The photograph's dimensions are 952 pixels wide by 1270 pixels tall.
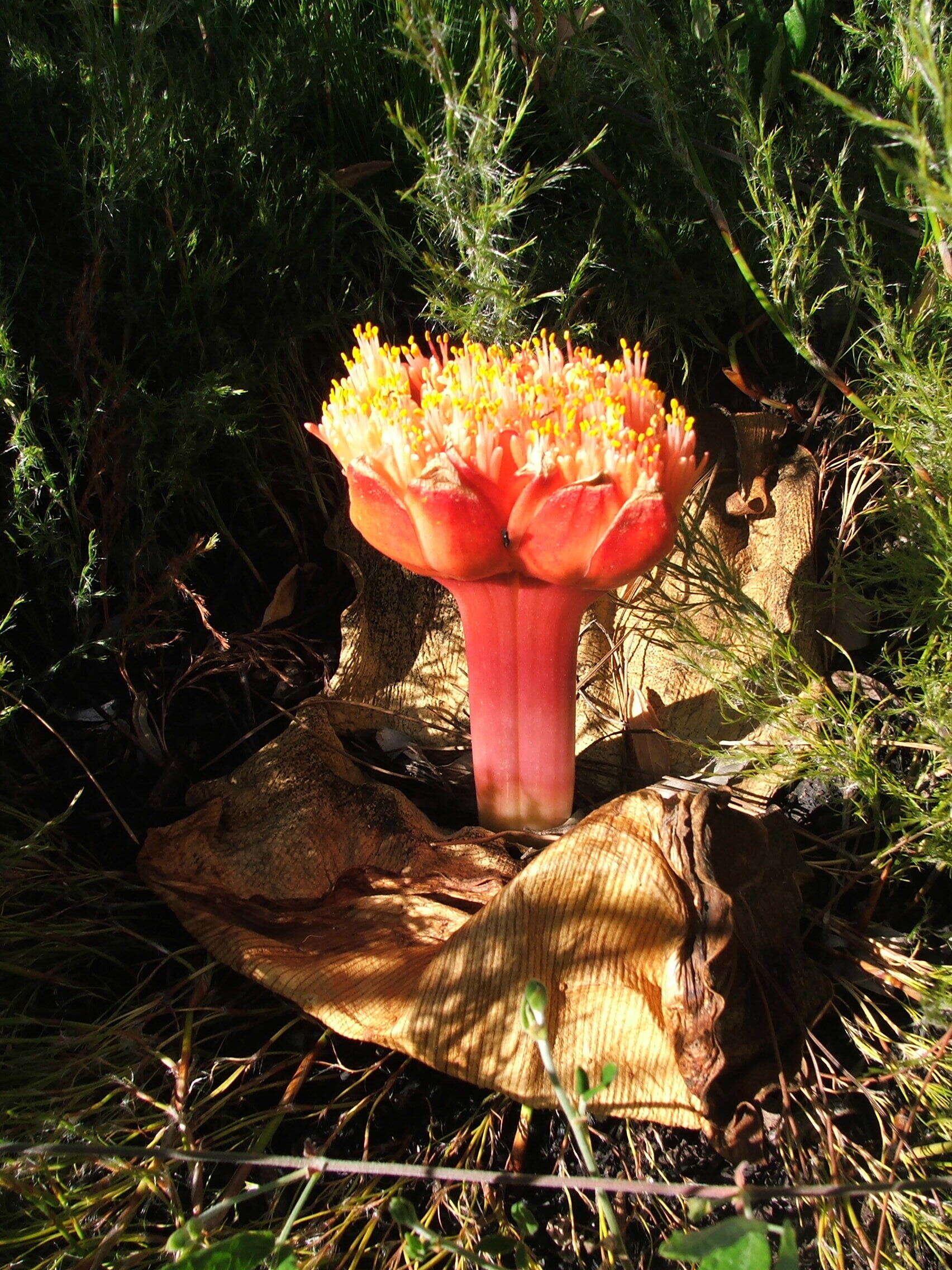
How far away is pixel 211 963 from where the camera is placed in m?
→ 0.97

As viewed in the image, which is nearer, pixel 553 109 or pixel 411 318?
pixel 553 109

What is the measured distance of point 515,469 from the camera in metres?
0.92

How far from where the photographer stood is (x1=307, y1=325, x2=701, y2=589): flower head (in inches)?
35.4

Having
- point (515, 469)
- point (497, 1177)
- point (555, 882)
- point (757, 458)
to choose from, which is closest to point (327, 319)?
point (515, 469)

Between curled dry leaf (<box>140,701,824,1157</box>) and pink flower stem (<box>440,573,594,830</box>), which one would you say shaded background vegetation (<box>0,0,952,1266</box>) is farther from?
pink flower stem (<box>440,573,594,830</box>)

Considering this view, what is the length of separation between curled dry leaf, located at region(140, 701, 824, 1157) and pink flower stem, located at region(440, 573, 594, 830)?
4.2 inches

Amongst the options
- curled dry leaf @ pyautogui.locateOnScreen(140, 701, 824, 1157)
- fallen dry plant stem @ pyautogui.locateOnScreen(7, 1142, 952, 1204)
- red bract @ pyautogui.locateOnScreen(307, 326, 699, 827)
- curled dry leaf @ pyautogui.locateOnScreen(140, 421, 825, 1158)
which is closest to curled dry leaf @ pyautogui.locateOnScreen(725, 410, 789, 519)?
curled dry leaf @ pyautogui.locateOnScreen(140, 421, 825, 1158)

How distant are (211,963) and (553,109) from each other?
1.00 metres

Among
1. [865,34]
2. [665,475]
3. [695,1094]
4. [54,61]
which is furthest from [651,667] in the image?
[54,61]

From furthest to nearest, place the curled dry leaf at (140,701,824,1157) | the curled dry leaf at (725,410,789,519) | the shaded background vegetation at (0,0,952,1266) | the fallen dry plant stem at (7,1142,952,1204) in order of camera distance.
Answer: the curled dry leaf at (725,410,789,519)
the shaded background vegetation at (0,0,952,1266)
the curled dry leaf at (140,701,824,1157)
the fallen dry plant stem at (7,1142,952,1204)

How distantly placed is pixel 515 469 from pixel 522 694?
0.87ft

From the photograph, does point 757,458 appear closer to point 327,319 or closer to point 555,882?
point 327,319

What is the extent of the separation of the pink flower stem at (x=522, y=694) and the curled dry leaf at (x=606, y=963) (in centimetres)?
11

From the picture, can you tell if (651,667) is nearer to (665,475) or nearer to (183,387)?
(665,475)
